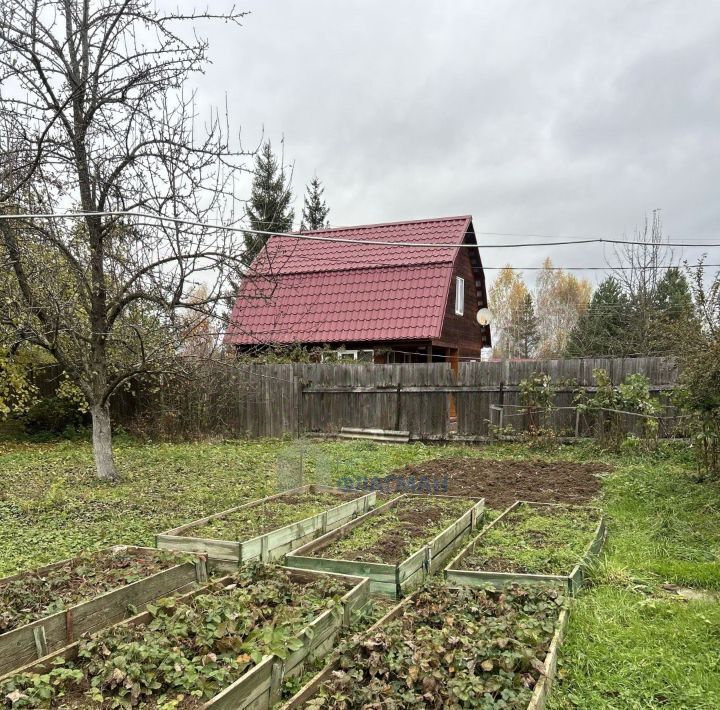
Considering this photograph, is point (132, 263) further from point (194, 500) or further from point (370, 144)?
point (370, 144)

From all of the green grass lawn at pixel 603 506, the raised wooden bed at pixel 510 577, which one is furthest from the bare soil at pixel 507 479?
the raised wooden bed at pixel 510 577

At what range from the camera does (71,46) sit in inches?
290

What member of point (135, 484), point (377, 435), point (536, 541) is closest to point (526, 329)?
point (377, 435)

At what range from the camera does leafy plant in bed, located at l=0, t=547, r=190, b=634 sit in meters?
3.49

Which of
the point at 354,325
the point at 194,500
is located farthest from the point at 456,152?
the point at 194,500

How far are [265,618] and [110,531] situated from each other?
9.47 ft

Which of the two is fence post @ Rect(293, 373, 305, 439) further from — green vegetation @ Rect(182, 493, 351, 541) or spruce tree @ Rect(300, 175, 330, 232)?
spruce tree @ Rect(300, 175, 330, 232)

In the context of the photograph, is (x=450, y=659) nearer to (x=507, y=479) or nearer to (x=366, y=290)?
(x=507, y=479)

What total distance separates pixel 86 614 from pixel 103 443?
5.07 m

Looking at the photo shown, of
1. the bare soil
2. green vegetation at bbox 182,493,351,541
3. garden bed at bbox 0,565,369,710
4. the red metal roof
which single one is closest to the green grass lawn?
the bare soil

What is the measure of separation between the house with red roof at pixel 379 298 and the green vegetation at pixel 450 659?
37.8 ft

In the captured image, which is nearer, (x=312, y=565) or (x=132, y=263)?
(x=312, y=565)

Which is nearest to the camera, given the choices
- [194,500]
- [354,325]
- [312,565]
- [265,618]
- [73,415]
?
[265,618]

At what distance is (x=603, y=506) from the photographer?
656cm
